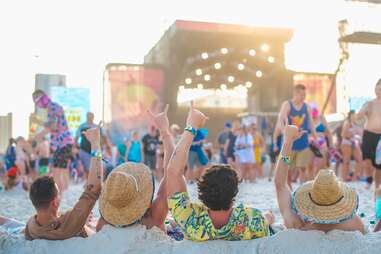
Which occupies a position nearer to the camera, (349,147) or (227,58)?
(349,147)

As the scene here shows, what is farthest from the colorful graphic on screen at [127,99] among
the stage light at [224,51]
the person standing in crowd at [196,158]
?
the person standing in crowd at [196,158]

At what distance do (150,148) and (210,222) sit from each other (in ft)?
30.8

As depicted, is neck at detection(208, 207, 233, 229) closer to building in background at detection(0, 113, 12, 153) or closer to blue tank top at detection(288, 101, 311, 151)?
blue tank top at detection(288, 101, 311, 151)

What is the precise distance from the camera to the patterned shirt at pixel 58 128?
534 cm

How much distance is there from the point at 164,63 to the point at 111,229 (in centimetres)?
1903

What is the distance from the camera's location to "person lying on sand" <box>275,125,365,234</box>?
1.98 m

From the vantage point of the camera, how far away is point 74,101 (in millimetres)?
17672

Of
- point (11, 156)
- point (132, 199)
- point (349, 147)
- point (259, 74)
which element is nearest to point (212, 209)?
point (132, 199)

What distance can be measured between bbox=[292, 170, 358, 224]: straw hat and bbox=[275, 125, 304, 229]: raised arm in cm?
15

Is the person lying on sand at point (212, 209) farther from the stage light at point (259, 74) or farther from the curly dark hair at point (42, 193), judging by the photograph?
the stage light at point (259, 74)

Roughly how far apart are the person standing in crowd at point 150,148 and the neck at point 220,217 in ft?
30.6

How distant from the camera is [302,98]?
5820 mm

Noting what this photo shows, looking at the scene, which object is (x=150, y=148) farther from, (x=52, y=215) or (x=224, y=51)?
(x=224, y=51)

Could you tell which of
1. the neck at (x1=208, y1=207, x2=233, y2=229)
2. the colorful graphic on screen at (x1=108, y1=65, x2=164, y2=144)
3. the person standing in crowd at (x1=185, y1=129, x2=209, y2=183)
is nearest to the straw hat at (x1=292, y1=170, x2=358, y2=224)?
the neck at (x1=208, y1=207, x2=233, y2=229)
